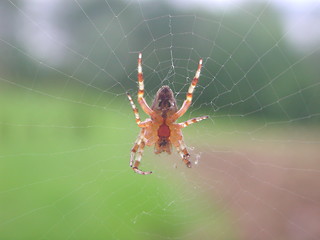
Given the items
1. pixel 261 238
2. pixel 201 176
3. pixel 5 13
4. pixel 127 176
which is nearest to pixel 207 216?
pixel 261 238

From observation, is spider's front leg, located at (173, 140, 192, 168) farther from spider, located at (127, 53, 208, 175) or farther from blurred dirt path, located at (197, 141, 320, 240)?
blurred dirt path, located at (197, 141, 320, 240)

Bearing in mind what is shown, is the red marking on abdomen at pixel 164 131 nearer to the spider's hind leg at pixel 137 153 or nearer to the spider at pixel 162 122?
the spider at pixel 162 122

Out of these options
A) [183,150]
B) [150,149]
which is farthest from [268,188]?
[183,150]

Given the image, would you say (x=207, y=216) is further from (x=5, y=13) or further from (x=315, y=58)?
(x=5, y=13)

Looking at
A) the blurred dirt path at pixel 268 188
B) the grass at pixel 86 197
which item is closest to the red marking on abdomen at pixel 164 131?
the grass at pixel 86 197

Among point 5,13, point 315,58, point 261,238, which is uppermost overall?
point 5,13

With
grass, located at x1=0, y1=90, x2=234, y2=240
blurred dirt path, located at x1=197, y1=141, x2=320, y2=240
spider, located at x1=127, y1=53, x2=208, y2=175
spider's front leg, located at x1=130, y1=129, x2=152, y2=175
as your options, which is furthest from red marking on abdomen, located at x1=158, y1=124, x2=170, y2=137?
blurred dirt path, located at x1=197, y1=141, x2=320, y2=240

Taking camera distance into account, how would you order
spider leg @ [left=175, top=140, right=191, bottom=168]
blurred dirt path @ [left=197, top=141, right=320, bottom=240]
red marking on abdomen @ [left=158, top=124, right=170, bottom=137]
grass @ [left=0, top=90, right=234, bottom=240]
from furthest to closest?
blurred dirt path @ [left=197, top=141, right=320, bottom=240] → grass @ [left=0, top=90, right=234, bottom=240] → spider leg @ [left=175, top=140, right=191, bottom=168] → red marking on abdomen @ [left=158, top=124, right=170, bottom=137]
